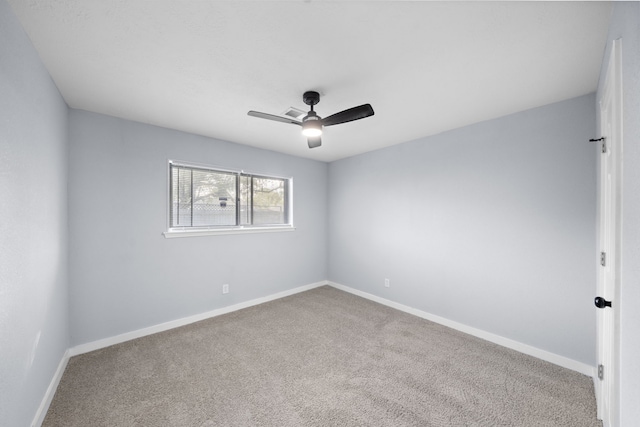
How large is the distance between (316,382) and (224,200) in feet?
8.44

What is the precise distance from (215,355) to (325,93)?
8.93 ft

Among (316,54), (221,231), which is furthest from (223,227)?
(316,54)

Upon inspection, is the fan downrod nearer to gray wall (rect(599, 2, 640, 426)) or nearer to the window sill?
gray wall (rect(599, 2, 640, 426))

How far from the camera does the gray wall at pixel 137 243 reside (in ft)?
8.23

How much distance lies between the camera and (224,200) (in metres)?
3.56

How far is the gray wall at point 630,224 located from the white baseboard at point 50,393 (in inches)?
121

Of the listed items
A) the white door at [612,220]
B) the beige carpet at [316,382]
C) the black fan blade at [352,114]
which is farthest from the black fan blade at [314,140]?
the beige carpet at [316,382]

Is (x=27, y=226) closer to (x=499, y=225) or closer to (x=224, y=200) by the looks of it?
(x=224, y=200)

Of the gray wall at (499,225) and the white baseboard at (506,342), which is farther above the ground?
the gray wall at (499,225)

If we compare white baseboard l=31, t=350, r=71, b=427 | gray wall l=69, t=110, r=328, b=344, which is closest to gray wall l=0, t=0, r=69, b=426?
white baseboard l=31, t=350, r=71, b=427

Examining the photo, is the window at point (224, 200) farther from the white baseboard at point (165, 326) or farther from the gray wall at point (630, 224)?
the gray wall at point (630, 224)

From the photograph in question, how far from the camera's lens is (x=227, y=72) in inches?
72.8

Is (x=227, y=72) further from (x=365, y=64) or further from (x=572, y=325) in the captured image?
(x=572, y=325)

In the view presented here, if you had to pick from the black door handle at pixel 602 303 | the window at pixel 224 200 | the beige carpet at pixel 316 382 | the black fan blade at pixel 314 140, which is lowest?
the beige carpet at pixel 316 382
